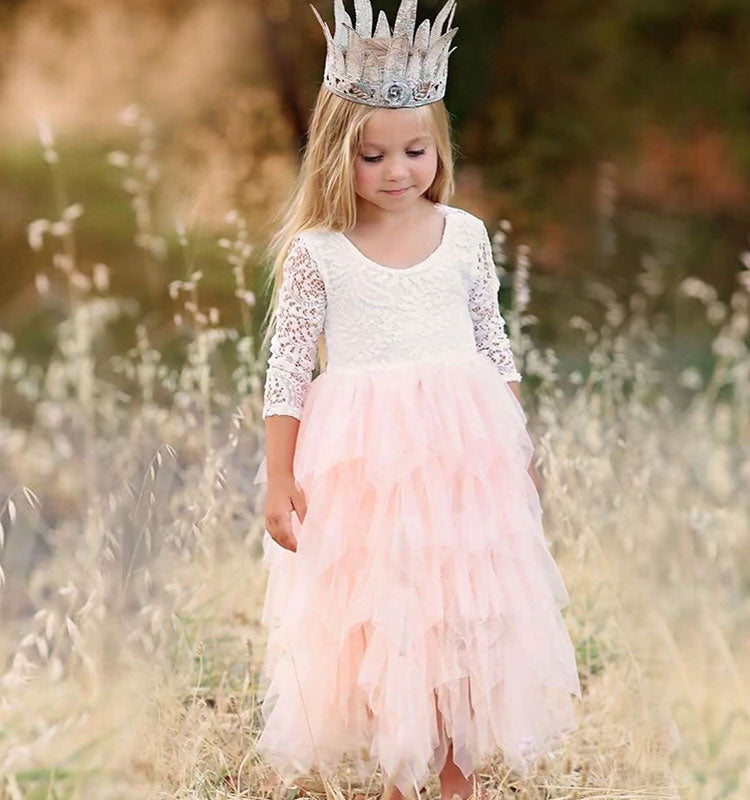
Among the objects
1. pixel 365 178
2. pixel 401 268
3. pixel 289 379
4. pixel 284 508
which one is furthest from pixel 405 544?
pixel 365 178

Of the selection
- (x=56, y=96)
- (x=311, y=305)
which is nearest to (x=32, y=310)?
(x=56, y=96)

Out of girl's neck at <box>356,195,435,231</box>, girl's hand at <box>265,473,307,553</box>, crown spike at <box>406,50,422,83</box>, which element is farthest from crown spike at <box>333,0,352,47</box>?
girl's hand at <box>265,473,307,553</box>

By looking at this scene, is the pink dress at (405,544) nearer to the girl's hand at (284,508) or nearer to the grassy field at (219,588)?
the girl's hand at (284,508)

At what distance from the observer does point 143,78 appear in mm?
4797

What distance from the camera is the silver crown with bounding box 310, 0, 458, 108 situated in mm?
1654

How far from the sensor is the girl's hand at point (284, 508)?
5.48 feet

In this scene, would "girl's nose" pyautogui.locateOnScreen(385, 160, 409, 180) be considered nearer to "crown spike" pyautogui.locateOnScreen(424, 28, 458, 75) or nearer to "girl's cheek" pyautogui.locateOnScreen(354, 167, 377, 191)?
"girl's cheek" pyautogui.locateOnScreen(354, 167, 377, 191)

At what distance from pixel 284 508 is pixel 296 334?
0.85 ft

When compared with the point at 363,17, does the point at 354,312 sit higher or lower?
lower

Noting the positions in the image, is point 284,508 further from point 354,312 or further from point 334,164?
point 334,164

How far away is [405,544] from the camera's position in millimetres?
1619

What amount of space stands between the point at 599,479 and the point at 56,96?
3505mm

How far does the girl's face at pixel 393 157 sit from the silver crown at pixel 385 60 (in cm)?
2

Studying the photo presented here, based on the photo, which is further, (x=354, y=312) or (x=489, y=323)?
Answer: (x=489, y=323)
